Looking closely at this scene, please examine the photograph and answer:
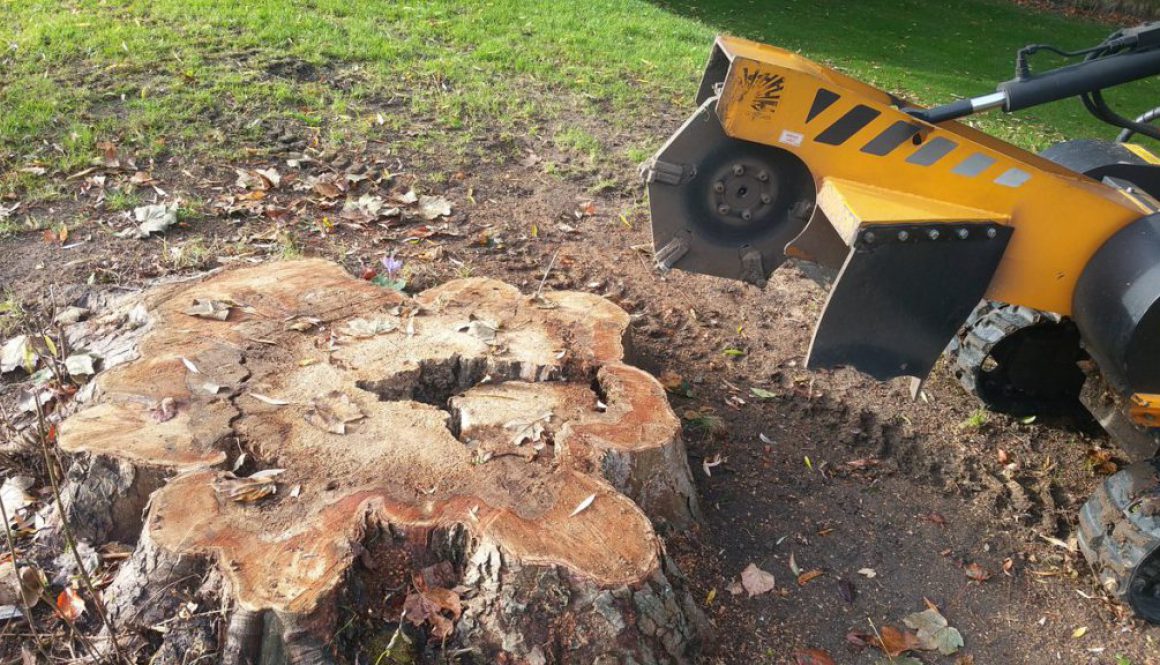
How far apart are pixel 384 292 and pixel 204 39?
190 inches

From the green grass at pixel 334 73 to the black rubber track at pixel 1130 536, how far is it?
4098 millimetres

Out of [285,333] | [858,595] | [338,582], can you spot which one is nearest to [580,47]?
[285,333]

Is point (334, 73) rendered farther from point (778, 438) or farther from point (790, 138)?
point (790, 138)

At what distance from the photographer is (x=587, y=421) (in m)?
3.10

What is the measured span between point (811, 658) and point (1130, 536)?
1271mm

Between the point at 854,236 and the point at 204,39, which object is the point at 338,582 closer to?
the point at 854,236

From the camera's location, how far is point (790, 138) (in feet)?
10.1

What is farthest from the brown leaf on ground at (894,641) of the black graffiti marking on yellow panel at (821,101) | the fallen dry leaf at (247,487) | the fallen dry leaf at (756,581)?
the fallen dry leaf at (247,487)

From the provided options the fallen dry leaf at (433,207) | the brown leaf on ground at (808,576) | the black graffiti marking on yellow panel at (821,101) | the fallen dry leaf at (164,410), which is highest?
the black graffiti marking on yellow panel at (821,101)

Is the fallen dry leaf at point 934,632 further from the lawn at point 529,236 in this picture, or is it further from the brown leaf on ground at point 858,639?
the brown leaf on ground at point 858,639

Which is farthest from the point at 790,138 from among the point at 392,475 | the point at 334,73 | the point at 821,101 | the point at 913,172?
the point at 334,73

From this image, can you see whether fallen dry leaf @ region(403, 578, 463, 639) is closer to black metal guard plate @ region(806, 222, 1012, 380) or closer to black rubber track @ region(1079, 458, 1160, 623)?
black metal guard plate @ region(806, 222, 1012, 380)

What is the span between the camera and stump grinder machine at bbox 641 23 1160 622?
3004mm

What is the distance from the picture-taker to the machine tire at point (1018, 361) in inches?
166
